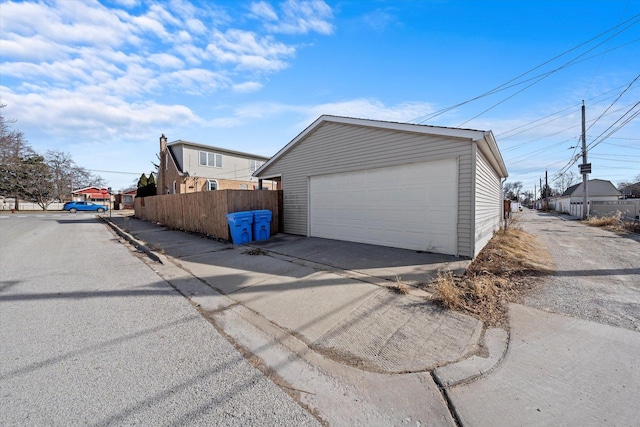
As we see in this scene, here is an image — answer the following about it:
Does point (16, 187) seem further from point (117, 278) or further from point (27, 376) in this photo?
point (27, 376)

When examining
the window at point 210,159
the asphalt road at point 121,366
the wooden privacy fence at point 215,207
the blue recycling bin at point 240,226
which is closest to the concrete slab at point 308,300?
the asphalt road at point 121,366

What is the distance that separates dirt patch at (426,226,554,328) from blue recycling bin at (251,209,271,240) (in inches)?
240

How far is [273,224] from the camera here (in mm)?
10336

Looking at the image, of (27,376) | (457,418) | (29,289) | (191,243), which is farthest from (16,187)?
(457,418)

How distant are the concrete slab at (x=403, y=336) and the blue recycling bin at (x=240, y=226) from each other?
19.0 feet

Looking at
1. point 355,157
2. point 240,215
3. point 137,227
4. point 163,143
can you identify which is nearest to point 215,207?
point 240,215

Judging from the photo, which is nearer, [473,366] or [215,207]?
[473,366]

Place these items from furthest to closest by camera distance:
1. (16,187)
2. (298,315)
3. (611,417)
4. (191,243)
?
(16,187) → (191,243) → (298,315) → (611,417)

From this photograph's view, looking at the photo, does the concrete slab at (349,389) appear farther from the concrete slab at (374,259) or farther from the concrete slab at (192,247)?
the concrete slab at (192,247)

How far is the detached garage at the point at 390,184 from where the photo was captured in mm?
6238

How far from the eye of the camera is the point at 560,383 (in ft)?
7.03

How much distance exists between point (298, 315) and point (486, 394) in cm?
209

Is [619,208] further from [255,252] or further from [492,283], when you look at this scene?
[255,252]

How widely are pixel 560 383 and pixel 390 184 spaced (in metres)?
5.74
